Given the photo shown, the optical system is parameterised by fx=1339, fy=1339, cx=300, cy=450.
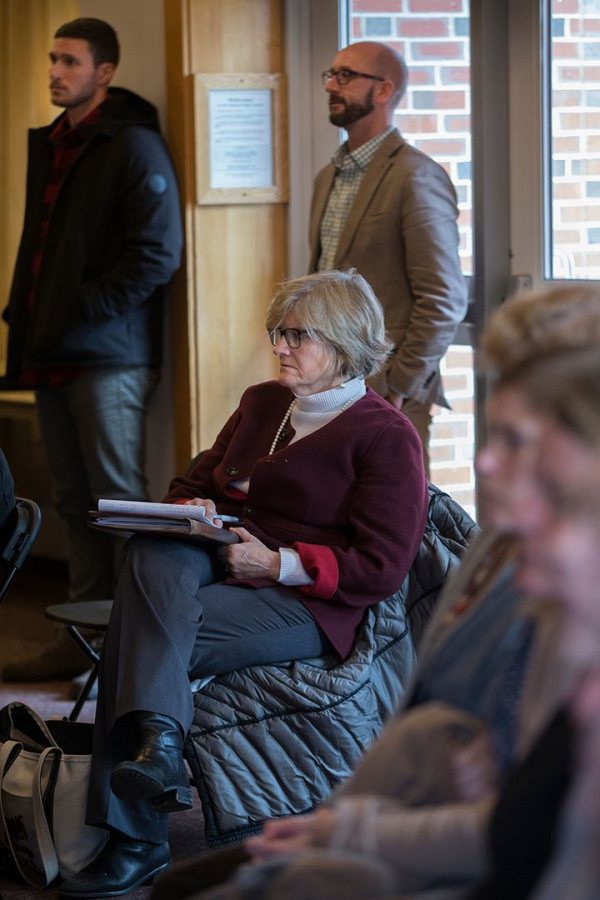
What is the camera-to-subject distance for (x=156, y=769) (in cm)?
236

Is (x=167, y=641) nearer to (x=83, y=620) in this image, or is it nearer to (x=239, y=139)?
(x=83, y=620)

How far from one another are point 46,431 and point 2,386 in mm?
701

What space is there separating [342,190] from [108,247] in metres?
0.77

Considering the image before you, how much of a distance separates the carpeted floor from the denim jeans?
0.36 m

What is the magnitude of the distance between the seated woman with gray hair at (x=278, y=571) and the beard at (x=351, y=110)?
3.34 ft

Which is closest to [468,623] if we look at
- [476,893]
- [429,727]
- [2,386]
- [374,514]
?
[429,727]

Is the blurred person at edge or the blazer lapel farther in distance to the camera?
the blazer lapel

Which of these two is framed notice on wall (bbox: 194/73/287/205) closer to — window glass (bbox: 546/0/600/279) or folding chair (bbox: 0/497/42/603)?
window glass (bbox: 546/0/600/279)

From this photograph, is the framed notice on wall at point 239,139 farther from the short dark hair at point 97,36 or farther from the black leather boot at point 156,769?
the black leather boot at point 156,769

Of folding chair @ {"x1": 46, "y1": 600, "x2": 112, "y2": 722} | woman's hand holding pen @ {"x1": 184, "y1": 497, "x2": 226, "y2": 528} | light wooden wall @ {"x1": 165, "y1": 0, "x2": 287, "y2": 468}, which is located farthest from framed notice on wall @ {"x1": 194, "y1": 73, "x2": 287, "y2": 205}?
woman's hand holding pen @ {"x1": 184, "y1": 497, "x2": 226, "y2": 528}

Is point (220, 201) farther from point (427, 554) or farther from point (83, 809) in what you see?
point (83, 809)

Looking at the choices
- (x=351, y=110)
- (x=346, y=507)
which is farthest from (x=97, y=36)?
(x=346, y=507)

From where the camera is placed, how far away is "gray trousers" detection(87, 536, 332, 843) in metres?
2.45

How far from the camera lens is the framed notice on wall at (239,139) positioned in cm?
409
